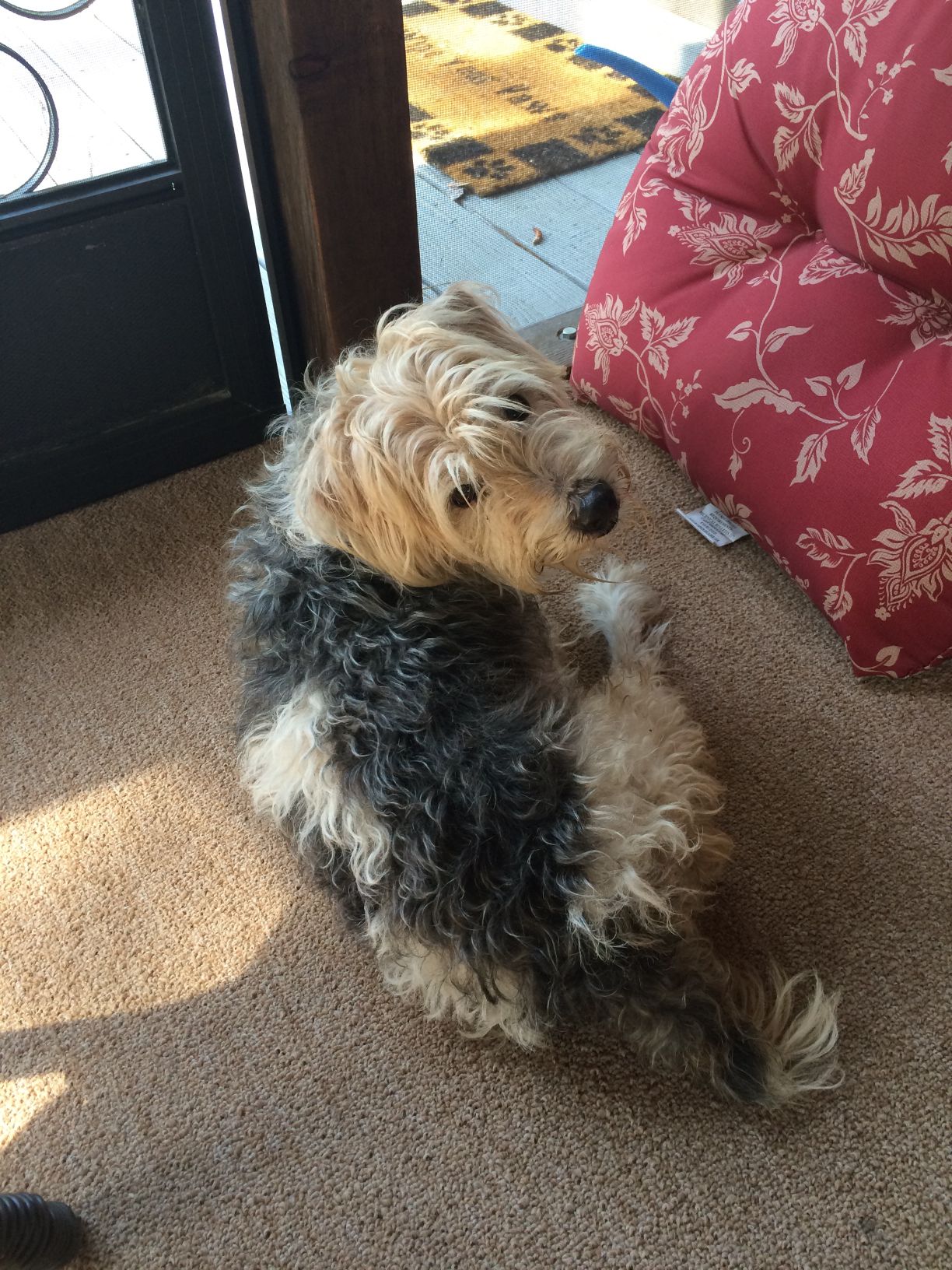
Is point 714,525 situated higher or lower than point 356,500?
lower

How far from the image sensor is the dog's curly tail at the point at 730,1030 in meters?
1.22

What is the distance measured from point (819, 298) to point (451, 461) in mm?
901

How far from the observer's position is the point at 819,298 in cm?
170

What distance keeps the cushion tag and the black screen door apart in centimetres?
106

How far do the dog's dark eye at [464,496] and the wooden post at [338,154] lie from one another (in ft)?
3.21

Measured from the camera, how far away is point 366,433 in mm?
1215

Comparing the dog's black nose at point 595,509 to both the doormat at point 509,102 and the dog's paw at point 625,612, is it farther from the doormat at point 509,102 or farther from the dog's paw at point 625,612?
the doormat at point 509,102

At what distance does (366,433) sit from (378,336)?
0.20m

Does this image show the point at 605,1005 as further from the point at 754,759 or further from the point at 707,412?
the point at 707,412

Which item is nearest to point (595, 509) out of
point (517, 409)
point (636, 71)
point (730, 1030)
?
point (517, 409)

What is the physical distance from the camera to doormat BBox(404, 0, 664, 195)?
316 cm

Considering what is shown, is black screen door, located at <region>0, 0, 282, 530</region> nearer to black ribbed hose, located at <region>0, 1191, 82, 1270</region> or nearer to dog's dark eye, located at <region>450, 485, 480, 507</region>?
dog's dark eye, located at <region>450, 485, 480, 507</region>

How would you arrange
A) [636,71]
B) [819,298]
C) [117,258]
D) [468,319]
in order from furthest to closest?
[636,71], [117,258], [819,298], [468,319]

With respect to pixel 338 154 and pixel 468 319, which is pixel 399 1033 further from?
pixel 338 154
